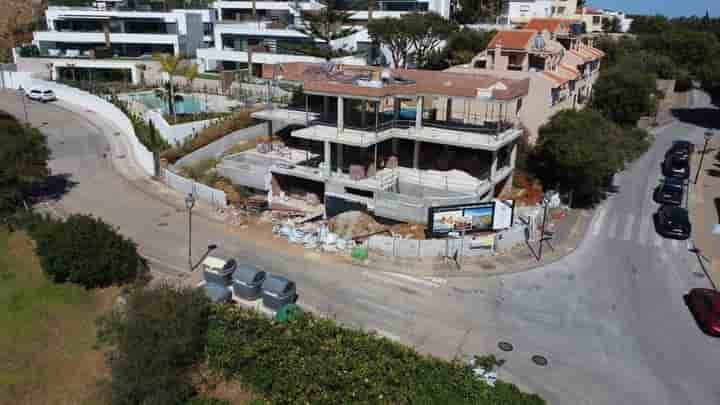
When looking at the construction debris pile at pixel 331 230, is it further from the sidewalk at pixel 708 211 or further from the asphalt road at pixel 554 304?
the sidewalk at pixel 708 211

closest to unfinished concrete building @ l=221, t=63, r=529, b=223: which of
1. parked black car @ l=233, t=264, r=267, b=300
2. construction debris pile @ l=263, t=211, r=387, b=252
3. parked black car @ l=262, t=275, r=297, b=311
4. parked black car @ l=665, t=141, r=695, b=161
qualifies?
construction debris pile @ l=263, t=211, r=387, b=252

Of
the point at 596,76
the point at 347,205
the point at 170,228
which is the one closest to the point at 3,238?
the point at 170,228

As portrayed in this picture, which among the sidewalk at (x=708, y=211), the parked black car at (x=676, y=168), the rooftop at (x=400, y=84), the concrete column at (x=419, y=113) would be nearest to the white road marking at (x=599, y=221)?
the sidewalk at (x=708, y=211)

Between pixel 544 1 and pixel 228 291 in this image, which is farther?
pixel 544 1

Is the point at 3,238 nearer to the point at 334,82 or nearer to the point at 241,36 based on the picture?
the point at 334,82

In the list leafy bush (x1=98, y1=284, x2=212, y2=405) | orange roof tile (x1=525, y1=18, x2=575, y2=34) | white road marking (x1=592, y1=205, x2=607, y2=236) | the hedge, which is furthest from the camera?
orange roof tile (x1=525, y1=18, x2=575, y2=34)

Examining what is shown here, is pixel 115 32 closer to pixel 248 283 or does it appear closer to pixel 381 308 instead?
pixel 248 283

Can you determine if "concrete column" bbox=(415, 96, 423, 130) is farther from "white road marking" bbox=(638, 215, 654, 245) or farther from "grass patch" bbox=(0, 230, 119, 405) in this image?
"grass patch" bbox=(0, 230, 119, 405)
